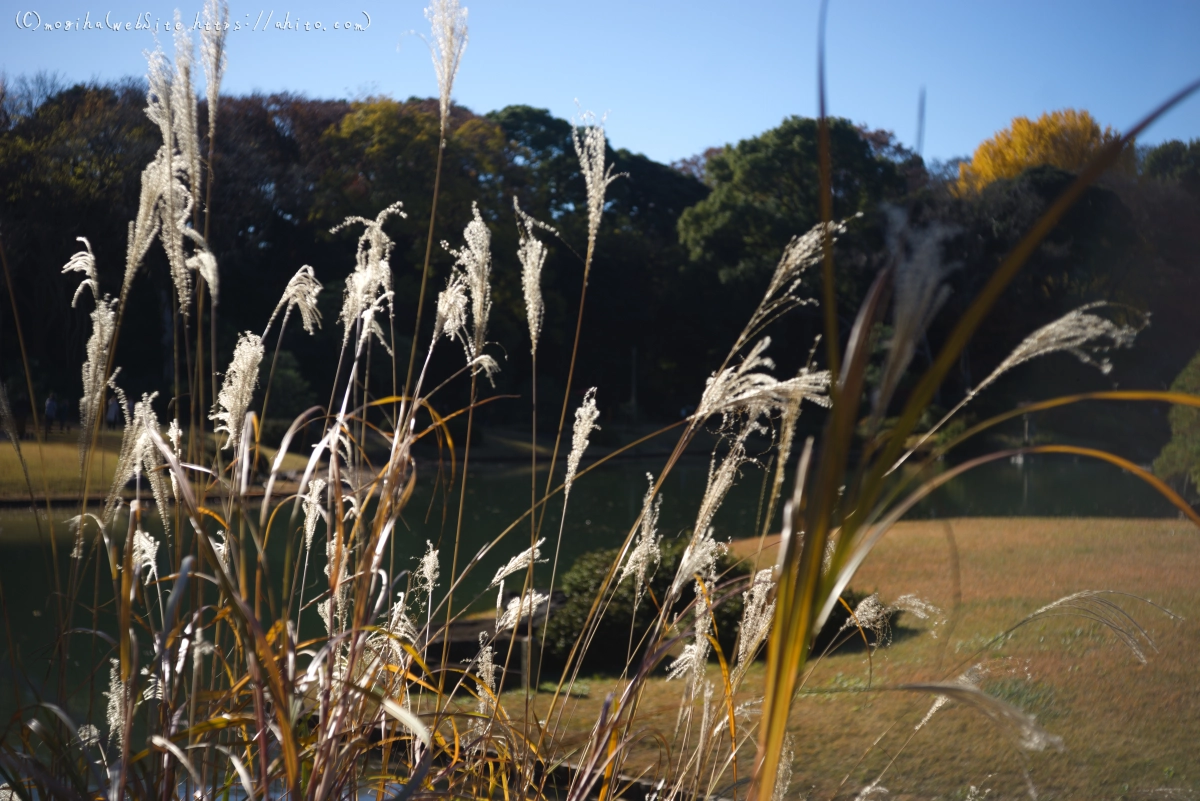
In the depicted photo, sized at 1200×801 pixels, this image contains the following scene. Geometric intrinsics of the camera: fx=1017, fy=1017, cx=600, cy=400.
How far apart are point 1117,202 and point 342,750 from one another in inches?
837

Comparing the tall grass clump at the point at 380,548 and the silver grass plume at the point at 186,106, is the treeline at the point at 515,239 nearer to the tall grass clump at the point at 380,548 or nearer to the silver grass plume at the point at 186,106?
the tall grass clump at the point at 380,548

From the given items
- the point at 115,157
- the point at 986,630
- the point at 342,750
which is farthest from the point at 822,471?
the point at 115,157

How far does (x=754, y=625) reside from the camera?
1.59 m

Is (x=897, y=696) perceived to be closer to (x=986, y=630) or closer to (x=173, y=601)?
(x=986, y=630)

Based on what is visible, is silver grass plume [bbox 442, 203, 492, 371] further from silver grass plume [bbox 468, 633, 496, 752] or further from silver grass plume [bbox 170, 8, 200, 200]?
silver grass plume [bbox 468, 633, 496, 752]

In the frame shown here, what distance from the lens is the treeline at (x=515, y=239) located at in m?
16.4

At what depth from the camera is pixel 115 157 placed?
1566cm

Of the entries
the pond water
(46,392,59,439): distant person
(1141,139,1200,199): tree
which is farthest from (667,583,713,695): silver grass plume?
(1141,139,1200,199): tree

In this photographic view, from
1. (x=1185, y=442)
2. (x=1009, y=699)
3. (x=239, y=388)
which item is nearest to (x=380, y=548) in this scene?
(x=239, y=388)

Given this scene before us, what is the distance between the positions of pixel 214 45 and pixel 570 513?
34.0 feet

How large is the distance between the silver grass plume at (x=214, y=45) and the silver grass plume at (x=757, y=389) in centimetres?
80

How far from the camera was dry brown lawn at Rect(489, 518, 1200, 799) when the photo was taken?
3.10 m

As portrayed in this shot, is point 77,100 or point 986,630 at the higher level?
point 77,100

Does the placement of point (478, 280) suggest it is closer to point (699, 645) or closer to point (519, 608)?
point (519, 608)
